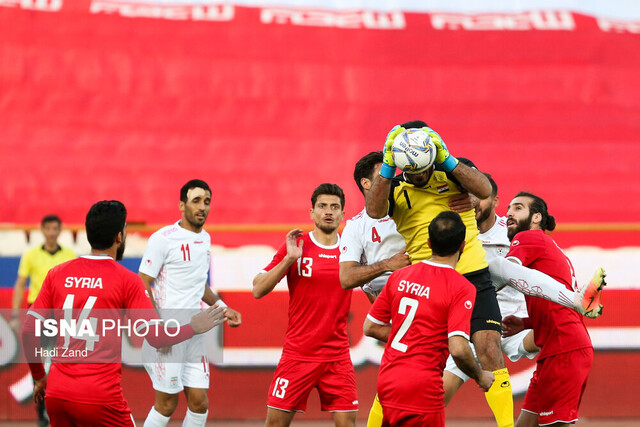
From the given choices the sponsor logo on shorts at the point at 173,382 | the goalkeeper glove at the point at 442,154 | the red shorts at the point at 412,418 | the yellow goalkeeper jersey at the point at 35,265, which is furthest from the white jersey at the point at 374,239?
the yellow goalkeeper jersey at the point at 35,265

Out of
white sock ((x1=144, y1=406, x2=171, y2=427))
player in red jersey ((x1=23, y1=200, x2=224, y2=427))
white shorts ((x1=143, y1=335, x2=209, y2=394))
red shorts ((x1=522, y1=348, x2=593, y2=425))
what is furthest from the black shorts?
white sock ((x1=144, y1=406, x2=171, y2=427))

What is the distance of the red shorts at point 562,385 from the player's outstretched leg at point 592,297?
0.50 meters

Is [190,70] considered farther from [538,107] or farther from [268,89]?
[538,107]

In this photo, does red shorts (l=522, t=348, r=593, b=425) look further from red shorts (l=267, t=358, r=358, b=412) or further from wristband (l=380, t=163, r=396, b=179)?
wristband (l=380, t=163, r=396, b=179)

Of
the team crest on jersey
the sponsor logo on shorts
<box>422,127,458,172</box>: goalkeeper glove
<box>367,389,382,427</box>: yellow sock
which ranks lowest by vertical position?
the sponsor logo on shorts

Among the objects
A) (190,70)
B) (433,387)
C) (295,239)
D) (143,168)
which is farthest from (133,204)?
(433,387)

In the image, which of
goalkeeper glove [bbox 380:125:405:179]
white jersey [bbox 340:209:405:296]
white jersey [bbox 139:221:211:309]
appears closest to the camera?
goalkeeper glove [bbox 380:125:405:179]

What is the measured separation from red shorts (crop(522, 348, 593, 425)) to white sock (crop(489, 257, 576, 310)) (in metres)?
0.44

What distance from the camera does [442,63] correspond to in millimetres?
11289

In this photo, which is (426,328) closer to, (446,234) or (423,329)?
(423,329)

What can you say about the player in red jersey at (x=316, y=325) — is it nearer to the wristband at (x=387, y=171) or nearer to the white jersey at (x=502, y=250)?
the white jersey at (x=502, y=250)

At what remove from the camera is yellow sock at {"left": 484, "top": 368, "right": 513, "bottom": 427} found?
545 cm

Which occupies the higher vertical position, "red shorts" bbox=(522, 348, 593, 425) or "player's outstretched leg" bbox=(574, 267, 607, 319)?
"player's outstretched leg" bbox=(574, 267, 607, 319)

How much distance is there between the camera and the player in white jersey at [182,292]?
6.48 m
